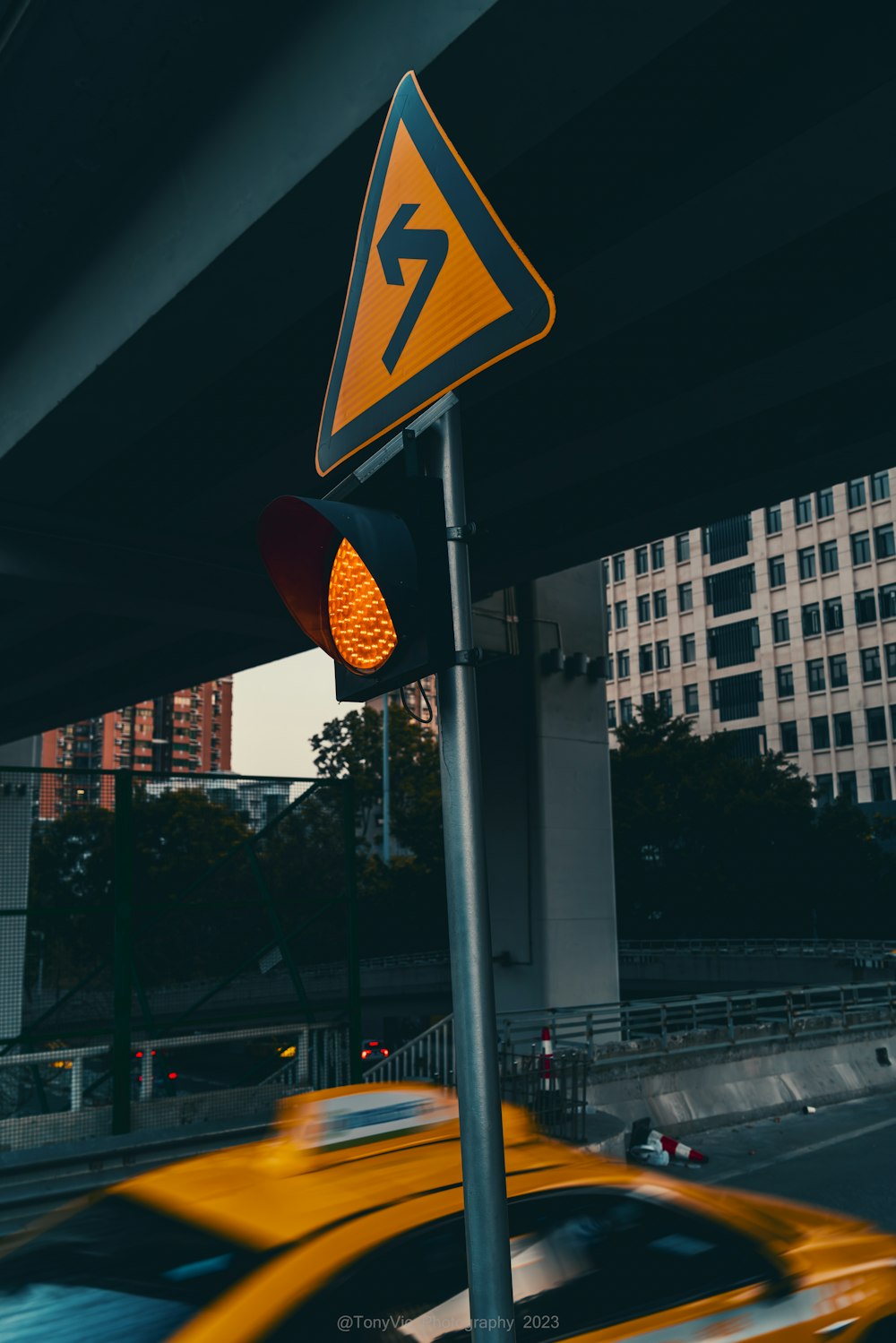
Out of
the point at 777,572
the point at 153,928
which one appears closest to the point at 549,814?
the point at 153,928

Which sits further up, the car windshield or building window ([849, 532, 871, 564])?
building window ([849, 532, 871, 564])

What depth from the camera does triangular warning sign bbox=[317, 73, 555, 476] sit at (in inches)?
110

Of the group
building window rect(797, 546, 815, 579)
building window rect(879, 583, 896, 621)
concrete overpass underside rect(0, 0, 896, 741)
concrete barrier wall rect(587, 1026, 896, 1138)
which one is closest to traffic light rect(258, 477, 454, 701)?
concrete overpass underside rect(0, 0, 896, 741)

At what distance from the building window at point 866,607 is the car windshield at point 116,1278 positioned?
70.6 metres

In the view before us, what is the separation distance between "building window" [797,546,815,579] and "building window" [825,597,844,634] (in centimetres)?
239

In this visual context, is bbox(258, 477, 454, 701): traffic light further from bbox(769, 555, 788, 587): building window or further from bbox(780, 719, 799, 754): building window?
bbox(769, 555, 788, 587): building window

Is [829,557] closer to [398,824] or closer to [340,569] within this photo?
[398,824]

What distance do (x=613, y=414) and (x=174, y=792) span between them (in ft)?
21.4

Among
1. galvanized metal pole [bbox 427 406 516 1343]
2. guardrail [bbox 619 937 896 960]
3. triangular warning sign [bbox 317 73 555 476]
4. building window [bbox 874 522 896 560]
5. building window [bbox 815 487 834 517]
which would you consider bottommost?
guardrail [bbox 619 937 896 960]

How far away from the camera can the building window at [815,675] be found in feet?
234

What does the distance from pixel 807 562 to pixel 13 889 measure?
227 ft

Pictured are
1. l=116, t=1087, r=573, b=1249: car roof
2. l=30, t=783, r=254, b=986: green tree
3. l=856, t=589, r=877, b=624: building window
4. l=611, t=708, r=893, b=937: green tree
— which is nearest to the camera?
l=116, t=1087, r=573, b=1249: car roof

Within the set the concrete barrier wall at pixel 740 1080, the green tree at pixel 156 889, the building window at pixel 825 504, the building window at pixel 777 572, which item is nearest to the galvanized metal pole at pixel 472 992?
the green tree at pixel 156 889

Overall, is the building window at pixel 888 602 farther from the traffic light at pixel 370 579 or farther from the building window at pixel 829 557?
the traffic light at pixel 370 579
